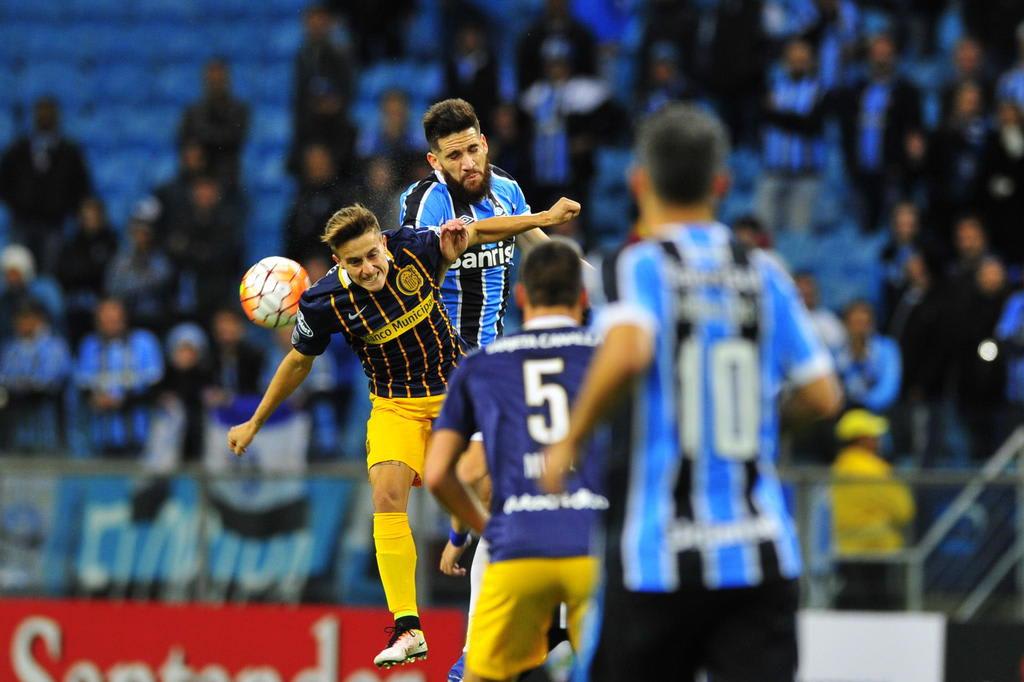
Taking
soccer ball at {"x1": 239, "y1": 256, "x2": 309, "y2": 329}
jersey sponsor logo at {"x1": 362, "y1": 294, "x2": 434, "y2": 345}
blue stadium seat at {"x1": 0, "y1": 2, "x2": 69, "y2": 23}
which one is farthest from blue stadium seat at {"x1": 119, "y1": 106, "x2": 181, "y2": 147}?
jersey sponsor logo at {"x1": 362, "y1": 294, "x2": 434, "y2": 345}

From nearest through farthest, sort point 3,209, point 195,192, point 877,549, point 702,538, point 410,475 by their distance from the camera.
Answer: point 702,538, point 410,475, point 877,549, point 195,192, point 3,209

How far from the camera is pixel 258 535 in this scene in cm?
1260

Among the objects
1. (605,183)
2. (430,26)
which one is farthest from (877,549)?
(430,26)

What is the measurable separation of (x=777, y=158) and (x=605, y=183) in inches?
69.5

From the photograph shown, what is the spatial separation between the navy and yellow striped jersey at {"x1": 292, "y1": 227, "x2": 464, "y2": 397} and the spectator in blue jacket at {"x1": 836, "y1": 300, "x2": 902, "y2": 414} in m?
5.38

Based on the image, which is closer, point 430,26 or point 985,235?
point 985,235

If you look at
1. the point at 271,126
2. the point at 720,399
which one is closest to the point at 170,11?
the point at 271,126

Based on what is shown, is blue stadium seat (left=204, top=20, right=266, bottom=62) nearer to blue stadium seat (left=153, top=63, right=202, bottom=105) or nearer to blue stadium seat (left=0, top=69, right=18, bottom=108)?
blue stadium seat (left=153, top=63, right=202, bottom=105)

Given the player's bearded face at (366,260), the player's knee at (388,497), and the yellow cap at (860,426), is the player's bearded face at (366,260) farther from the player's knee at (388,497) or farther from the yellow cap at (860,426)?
the yellow cap at (860,426)

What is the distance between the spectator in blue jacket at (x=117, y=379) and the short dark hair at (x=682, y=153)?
9.56 m

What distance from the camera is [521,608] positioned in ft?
21.9

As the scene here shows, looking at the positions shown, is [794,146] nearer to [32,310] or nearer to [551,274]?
[32,310]

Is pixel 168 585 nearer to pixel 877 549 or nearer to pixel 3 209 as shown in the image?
pixel 877 549

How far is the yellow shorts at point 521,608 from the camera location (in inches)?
260
